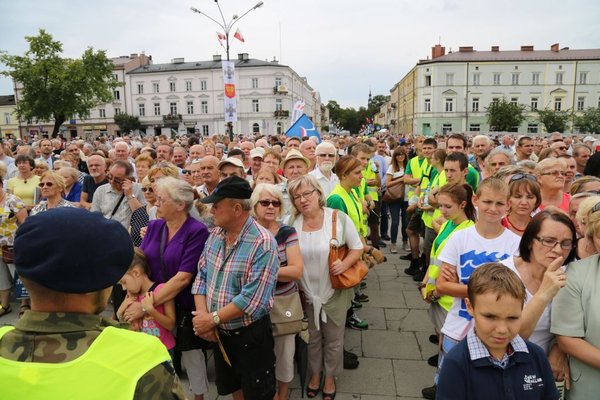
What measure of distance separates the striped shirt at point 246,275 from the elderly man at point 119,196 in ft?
7.88

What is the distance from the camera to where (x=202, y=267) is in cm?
293

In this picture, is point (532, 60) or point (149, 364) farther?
point (532, 60)

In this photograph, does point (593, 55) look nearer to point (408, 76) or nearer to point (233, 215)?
point (408, 76)

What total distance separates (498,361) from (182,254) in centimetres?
221

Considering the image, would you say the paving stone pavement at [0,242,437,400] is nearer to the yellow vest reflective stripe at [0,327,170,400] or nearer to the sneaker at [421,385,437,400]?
the sneaker at [421,385,437,400]

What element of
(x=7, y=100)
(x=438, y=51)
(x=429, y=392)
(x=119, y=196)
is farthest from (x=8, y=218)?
(x=7, y=100)

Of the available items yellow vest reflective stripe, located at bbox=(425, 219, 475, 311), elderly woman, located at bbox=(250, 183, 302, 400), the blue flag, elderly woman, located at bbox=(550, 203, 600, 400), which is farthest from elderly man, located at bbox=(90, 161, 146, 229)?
the blue flag

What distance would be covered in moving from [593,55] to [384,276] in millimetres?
77320

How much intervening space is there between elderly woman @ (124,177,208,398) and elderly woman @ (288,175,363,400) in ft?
2.81

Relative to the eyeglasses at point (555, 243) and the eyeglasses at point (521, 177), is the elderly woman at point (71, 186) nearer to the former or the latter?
the eyeglasses at point (521, 177)

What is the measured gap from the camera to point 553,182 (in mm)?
3838

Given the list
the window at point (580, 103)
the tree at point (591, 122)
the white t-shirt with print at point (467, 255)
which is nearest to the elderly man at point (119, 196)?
the white t-shirt with print at point (467, 255)

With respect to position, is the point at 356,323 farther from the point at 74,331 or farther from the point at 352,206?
the point at 74,331

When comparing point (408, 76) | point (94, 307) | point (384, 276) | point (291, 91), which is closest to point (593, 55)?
point (408, 76)
